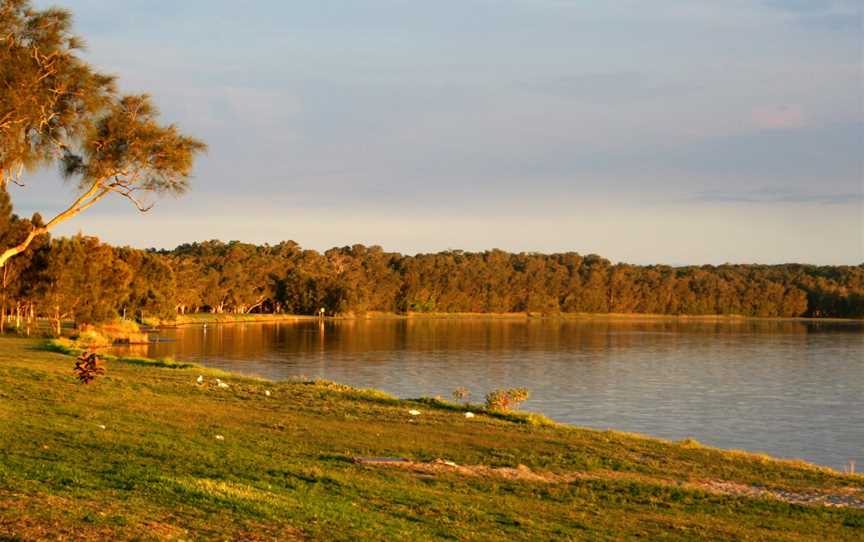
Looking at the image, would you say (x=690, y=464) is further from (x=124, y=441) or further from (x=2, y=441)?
(x=2, y=441)

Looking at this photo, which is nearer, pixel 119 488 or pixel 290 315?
pixel 119 488

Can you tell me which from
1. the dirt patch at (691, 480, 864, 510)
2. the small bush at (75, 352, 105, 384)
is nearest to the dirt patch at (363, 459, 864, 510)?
the dirt patch at (691, 480, 864, 510)

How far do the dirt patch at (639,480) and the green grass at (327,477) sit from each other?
0.32m

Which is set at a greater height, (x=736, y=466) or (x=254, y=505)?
(x=254, y=505)

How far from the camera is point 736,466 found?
21.4 m

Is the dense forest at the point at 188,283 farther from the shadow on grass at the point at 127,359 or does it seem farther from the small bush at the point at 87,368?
the small bush at the point at 87,368

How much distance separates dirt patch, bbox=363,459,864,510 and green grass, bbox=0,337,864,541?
12.7 inches

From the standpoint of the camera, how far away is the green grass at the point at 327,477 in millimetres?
10586

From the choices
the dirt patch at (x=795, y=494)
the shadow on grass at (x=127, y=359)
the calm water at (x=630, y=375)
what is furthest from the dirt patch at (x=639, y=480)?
the shadow on grass at (x=127, y=359)

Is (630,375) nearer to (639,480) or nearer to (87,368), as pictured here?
(87,368)

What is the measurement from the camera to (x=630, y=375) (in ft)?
197

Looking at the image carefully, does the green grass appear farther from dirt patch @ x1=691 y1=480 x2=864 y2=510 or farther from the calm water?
the calm water

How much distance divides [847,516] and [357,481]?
28.8 feet

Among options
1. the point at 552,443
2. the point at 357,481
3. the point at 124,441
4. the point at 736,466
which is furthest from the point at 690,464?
the point at 124,441
